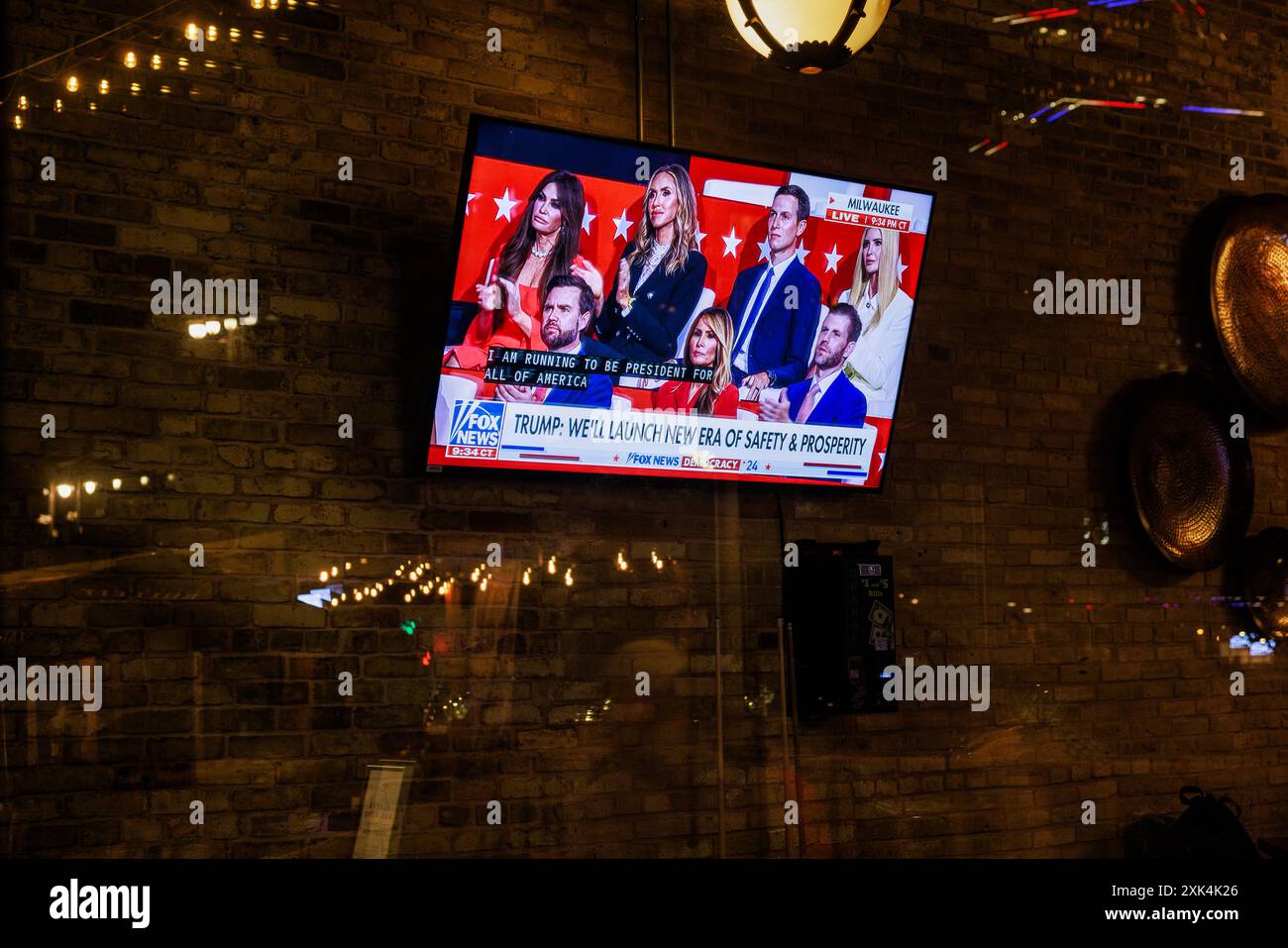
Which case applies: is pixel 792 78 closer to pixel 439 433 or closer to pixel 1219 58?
pixel 439 433

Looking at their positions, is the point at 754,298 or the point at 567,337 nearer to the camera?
the point at 567,337

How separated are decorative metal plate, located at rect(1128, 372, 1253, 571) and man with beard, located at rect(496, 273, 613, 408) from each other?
2.30m

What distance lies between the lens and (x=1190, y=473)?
4.64m

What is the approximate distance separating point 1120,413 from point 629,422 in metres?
2.21

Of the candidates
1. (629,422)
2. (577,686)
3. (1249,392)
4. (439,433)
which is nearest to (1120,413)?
(1249,392)

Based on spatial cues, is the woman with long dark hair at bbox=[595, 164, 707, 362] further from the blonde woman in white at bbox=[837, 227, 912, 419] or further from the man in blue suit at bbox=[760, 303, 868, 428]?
the blonde woman in white at bbox=[837, 227, 912, 419]

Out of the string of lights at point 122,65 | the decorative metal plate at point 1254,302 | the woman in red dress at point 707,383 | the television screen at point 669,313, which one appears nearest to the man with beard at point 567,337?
the television screen at point 669,313

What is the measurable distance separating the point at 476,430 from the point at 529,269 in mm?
487

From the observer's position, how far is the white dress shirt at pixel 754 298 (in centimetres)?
368

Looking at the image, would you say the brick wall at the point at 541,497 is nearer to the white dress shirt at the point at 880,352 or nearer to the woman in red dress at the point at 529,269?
the woman in red dress at the point at 529,269

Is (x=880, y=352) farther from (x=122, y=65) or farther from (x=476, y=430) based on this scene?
(x=122, y=65)

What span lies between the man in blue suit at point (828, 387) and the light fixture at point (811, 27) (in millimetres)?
1132

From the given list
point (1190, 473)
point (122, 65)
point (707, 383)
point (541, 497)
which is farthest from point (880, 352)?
point (122, 65)

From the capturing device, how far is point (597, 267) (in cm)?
348
